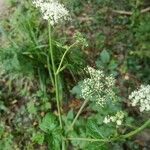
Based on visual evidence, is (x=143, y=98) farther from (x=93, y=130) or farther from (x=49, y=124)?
(x=49, y=124)

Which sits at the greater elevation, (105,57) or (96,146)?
(105,57)

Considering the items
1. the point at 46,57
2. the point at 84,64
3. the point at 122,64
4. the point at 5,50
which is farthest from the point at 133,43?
the point at 5,50

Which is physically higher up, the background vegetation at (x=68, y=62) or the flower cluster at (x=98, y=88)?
the background vegetation at (x=68, y=62)

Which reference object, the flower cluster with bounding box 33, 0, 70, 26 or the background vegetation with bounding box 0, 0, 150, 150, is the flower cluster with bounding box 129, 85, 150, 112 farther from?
the background vegetation with bounding box 0, 0, 150, 150

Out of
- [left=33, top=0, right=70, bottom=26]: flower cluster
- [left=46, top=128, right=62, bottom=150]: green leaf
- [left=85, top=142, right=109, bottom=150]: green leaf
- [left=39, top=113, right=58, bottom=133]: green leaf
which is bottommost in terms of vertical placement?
[left=85, top=142, right=109, bottom=150]: green leaf

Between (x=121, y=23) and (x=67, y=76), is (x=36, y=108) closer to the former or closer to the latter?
(x=67, y=76)

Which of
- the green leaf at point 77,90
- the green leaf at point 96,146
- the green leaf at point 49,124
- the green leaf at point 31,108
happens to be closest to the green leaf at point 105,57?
the green leaf at point 77,90

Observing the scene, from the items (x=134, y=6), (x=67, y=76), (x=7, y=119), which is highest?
(x=134, y=6)

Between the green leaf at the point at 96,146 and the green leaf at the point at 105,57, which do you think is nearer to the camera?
the green leaf at the point at 96,146

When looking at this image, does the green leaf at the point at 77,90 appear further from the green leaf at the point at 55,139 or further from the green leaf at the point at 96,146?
the green leaf at the point at 96,146

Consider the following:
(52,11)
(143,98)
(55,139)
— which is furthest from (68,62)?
(143,98)

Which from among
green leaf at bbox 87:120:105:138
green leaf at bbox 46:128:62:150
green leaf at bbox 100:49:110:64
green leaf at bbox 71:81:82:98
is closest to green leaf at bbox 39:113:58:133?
green leaf at bbox 46:128:62:150
